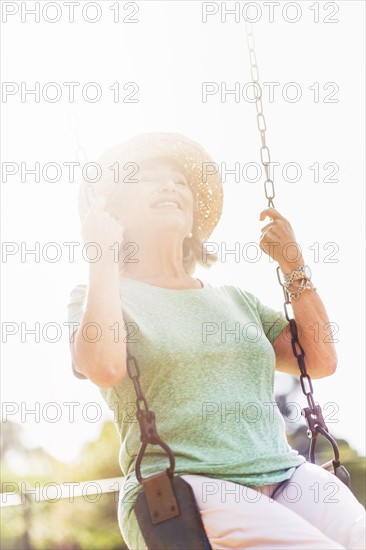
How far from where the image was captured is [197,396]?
85.0 inches

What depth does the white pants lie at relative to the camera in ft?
6.17

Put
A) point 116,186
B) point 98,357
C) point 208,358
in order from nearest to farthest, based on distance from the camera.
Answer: point 98,357 → point 208,358 → point 116,186

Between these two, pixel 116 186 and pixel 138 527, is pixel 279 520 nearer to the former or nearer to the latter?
→ pixel 138 527

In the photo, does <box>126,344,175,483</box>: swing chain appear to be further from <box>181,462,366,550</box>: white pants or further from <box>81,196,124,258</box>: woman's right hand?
<box>81,196,124,258</box>: woman's right hand

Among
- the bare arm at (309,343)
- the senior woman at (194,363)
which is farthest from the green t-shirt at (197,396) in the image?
the bare arm at (309,343)

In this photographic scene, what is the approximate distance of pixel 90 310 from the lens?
2.10 meters

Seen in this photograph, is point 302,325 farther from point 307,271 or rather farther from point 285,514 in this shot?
point 285,514

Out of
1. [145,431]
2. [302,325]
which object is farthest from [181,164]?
[145,431]

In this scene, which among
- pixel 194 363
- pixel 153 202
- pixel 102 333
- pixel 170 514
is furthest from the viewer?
pixel 153 202

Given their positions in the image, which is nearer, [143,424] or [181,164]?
[143,424]

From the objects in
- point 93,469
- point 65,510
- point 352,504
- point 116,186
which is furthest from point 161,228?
point 93,469

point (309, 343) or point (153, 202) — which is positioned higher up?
point (153, 202)

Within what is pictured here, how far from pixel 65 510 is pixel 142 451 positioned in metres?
6.60

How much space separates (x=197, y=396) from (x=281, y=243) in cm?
→ 75
